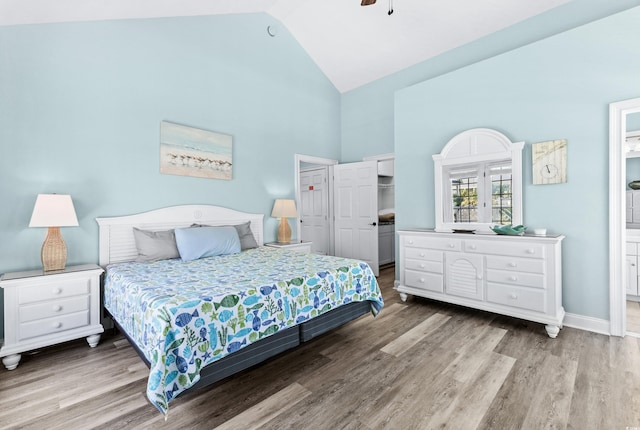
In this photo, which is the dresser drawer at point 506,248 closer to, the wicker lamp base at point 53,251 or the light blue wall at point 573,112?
the light blue wall at point 573,112

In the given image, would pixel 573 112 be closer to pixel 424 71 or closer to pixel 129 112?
pixel 424 71

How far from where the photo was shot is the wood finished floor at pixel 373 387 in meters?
1.69

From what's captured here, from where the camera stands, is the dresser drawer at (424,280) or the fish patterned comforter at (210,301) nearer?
the fish patterned comforter at (210,301)

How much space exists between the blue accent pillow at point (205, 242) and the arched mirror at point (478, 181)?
8.35 feet

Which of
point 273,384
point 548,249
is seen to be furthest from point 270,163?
point 548,249

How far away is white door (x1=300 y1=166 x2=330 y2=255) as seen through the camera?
18.8 ft

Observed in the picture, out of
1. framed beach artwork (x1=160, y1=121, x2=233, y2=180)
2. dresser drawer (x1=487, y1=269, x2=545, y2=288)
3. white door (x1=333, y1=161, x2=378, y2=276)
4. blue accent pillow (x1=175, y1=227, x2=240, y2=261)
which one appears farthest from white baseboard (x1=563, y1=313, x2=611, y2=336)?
framed beach artwork (x1=160, y1=121, x2=233, y2=180)

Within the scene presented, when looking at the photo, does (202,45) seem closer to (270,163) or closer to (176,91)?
(176,91)

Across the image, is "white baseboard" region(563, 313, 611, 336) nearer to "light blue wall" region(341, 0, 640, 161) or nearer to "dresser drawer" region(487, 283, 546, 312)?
"dresser drawer" region(487, 283, 546, 312)

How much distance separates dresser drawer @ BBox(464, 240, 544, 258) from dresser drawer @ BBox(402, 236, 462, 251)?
11 cm

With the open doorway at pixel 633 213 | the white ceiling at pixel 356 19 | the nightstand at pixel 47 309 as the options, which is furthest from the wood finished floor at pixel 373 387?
the white ceiling at pixel 356 19

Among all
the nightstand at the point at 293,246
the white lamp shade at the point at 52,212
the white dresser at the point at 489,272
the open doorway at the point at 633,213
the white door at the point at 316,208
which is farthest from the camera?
the white door at the point at 316,208

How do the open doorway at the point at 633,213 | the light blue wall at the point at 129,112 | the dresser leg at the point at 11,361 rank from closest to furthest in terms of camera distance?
the dresser leg at the point at 11,361 → the light blue wall at the point at 129,112 → the open doorway at the point at 633,213

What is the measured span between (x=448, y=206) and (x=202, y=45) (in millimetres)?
3648
